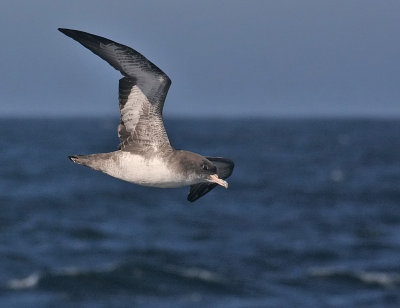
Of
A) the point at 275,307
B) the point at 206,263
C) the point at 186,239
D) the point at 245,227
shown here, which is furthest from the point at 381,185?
the point at 275,307

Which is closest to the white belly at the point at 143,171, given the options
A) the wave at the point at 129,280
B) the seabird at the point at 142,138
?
the seabird at the point at 142,138

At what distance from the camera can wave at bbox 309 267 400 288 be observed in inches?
3388

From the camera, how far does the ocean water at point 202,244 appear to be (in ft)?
275

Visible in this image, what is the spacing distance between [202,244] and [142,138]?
292 feet

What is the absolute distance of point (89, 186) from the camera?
15575cm

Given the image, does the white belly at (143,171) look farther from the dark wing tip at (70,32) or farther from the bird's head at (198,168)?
the dark wing tip at (70,32)

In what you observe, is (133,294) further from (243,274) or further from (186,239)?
(186,239)

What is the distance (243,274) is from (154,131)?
73510 mm

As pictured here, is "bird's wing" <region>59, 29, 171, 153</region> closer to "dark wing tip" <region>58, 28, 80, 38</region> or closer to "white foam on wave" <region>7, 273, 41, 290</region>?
"dark wing tip" <region>58, 28, 80, 38</region>

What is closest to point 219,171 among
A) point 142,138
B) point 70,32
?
point 142,138

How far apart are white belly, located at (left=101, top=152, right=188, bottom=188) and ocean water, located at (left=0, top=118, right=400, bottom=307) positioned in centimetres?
6558

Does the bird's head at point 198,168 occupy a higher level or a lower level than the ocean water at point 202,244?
higher

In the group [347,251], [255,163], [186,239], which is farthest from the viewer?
[255,163]

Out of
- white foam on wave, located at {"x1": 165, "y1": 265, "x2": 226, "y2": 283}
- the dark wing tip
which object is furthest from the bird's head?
white foam on wave, located at {"x1": 165, "y1": 265, "x2": 226, "y2": 283}
